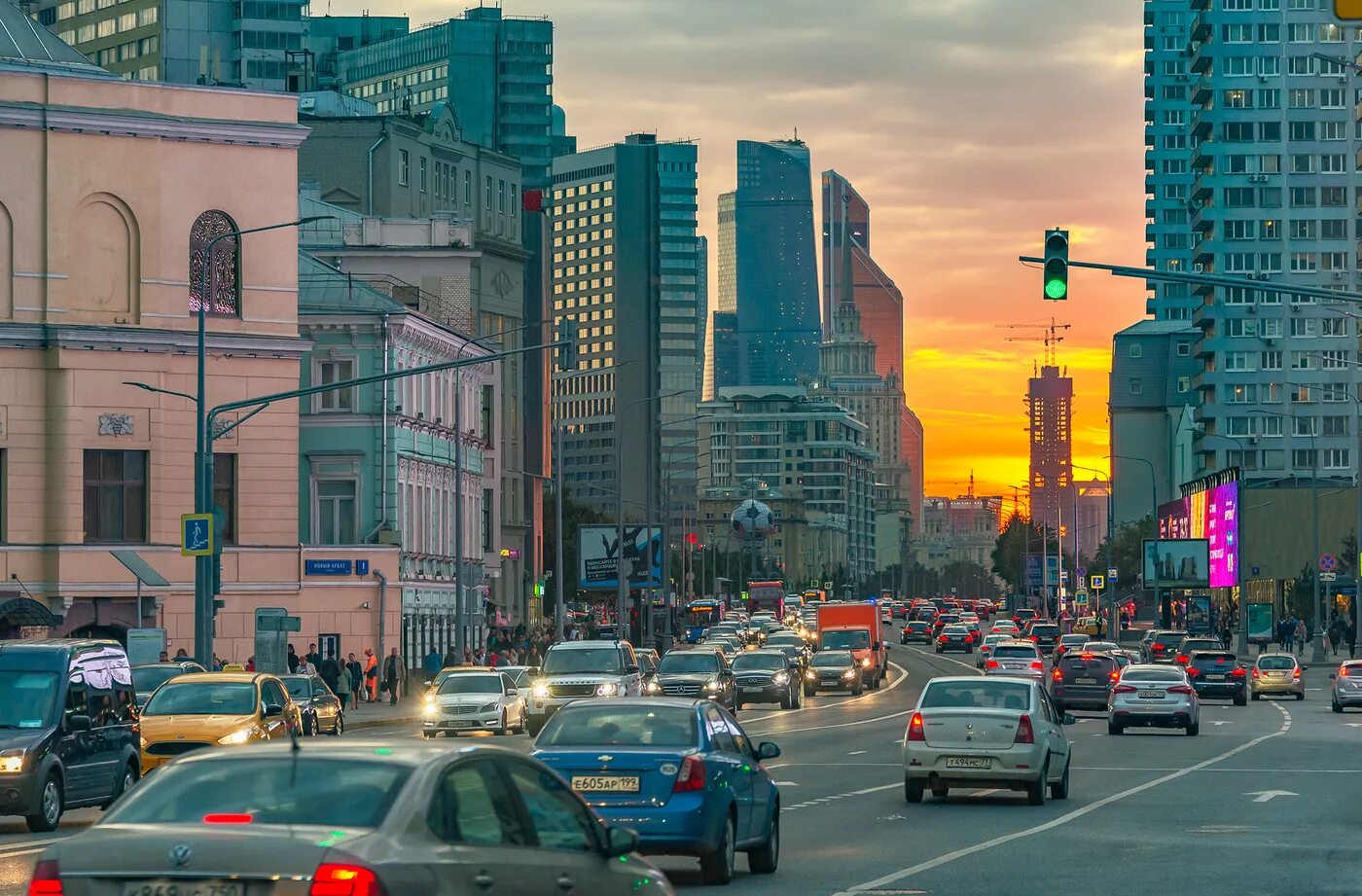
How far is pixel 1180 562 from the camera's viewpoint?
116 metres

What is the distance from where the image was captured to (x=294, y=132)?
6444cm

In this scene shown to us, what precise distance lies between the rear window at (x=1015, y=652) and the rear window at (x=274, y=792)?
62131 millimetres

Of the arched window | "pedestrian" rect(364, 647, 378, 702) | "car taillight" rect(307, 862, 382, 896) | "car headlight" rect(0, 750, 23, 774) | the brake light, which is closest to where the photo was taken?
"car taillight" rect(307, 862, 382, 896)

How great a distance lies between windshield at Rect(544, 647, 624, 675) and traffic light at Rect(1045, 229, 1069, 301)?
56.7 ft

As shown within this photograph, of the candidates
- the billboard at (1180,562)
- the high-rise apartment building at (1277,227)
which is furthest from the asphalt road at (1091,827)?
the high-rise apartment building at (1277,227)

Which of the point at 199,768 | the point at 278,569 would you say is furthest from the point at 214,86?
the point at 199,768

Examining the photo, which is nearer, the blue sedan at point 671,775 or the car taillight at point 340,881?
the car taillight at point 340,881

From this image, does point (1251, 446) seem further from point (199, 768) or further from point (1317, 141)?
point (199, 768)

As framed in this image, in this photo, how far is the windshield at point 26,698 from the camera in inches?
905

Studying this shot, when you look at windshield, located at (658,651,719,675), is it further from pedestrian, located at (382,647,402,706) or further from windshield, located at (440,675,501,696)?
pedestrian, located at (382,647,402,706)

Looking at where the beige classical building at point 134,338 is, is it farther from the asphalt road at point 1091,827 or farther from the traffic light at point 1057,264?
the traffic light at point 1057,264

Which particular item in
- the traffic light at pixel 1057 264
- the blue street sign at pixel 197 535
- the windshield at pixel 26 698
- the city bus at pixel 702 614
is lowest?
the city bus at pixel 702 614

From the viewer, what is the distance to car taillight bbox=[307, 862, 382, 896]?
8.50m

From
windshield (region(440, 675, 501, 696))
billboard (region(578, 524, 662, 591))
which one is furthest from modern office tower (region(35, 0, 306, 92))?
windshield (region(440, 675, 501, 696))
